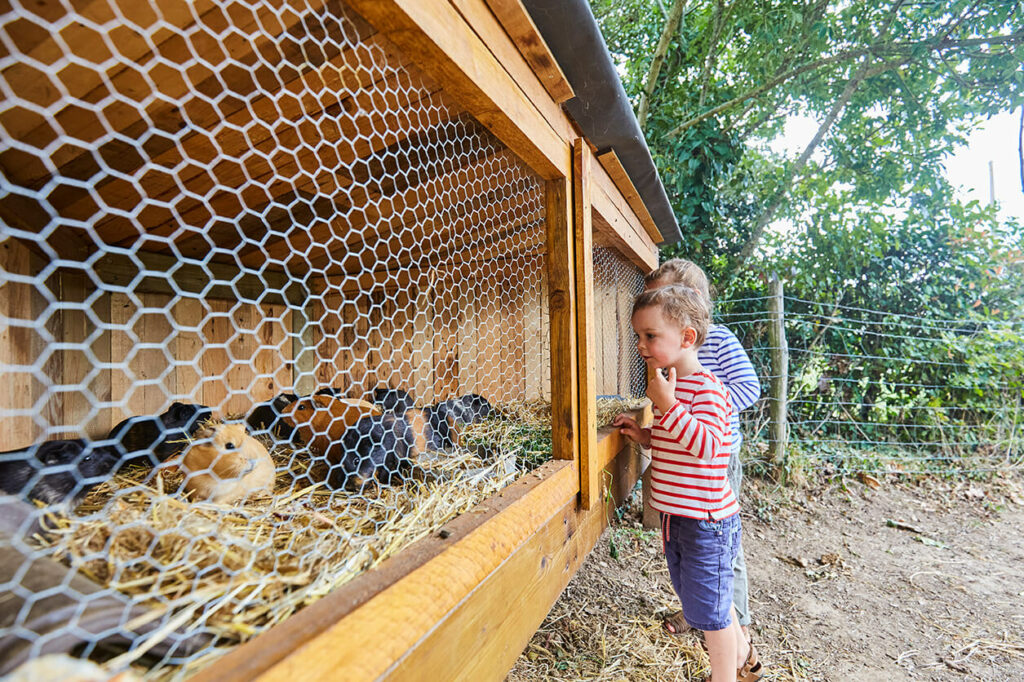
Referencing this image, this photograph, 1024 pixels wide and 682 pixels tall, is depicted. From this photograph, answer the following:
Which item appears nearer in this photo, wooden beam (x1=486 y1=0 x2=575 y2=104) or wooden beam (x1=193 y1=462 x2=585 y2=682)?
wooden beam (x1=193 y1=462 x2=585 y2=682)

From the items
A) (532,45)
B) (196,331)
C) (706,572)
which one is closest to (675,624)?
(706,572)

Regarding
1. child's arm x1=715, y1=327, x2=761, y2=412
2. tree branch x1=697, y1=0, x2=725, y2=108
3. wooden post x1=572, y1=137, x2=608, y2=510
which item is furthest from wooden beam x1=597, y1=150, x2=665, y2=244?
tree branch x1=697, y1=0, x2=725, y2=108

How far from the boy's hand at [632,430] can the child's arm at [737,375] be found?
351mm

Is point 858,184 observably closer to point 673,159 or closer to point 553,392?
point 673,159

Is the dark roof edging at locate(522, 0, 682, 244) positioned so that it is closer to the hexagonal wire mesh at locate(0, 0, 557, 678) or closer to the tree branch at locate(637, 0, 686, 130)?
the hexagonal wire mesh at locate(0, 0, 557, 678)

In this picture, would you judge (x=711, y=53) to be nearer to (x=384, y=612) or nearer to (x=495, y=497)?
(x=495, y=497)

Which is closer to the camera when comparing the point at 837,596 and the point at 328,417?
the point at 328,417

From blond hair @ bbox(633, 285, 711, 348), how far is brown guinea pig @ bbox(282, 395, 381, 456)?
924 mm

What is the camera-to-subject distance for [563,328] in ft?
4.25

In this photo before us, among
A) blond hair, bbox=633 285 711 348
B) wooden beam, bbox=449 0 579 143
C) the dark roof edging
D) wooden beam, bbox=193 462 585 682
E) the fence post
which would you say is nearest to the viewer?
wooden beam, bbox=193 462 585 682

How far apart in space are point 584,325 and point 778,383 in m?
2.85

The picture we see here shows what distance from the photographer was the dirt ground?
1.81 meters

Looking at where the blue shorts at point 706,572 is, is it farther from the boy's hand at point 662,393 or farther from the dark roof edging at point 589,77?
the dark roof edging at point 589,77

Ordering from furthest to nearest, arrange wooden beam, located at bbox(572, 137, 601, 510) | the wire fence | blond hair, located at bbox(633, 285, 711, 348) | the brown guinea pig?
the wire fence, blond hair, located at bbox(633, 285, 711, 348), wooden beam, located at bbox(572, 137, 601, 510), the brown guinea pig
